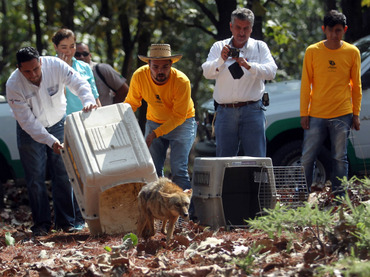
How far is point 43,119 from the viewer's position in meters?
6.96

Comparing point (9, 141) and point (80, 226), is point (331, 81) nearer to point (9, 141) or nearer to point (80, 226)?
point (80, 226)

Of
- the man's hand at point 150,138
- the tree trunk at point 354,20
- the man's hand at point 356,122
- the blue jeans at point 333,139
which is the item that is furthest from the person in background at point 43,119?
the tree trunk at point 354,20

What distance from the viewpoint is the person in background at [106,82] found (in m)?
8.18

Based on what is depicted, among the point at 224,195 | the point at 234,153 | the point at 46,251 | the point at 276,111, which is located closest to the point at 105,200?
the point at 46,251

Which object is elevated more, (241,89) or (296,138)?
(241,89)

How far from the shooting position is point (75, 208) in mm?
7500

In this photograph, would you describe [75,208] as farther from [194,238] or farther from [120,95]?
[194,238]

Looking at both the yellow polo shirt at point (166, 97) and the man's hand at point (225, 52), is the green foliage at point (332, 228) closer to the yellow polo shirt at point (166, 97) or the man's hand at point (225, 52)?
the yellow polo shirt at point (166, 97)

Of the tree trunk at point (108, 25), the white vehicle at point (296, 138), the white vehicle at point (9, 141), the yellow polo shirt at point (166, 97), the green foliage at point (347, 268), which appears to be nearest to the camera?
the green foliage at point (347, 268)

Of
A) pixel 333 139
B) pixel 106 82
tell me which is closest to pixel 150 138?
pixel 106 82

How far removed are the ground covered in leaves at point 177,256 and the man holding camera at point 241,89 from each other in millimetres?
1228

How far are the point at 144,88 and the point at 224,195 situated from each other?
142 cm

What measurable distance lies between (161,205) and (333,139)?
9.08ft

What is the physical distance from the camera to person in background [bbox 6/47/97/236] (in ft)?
21.9
